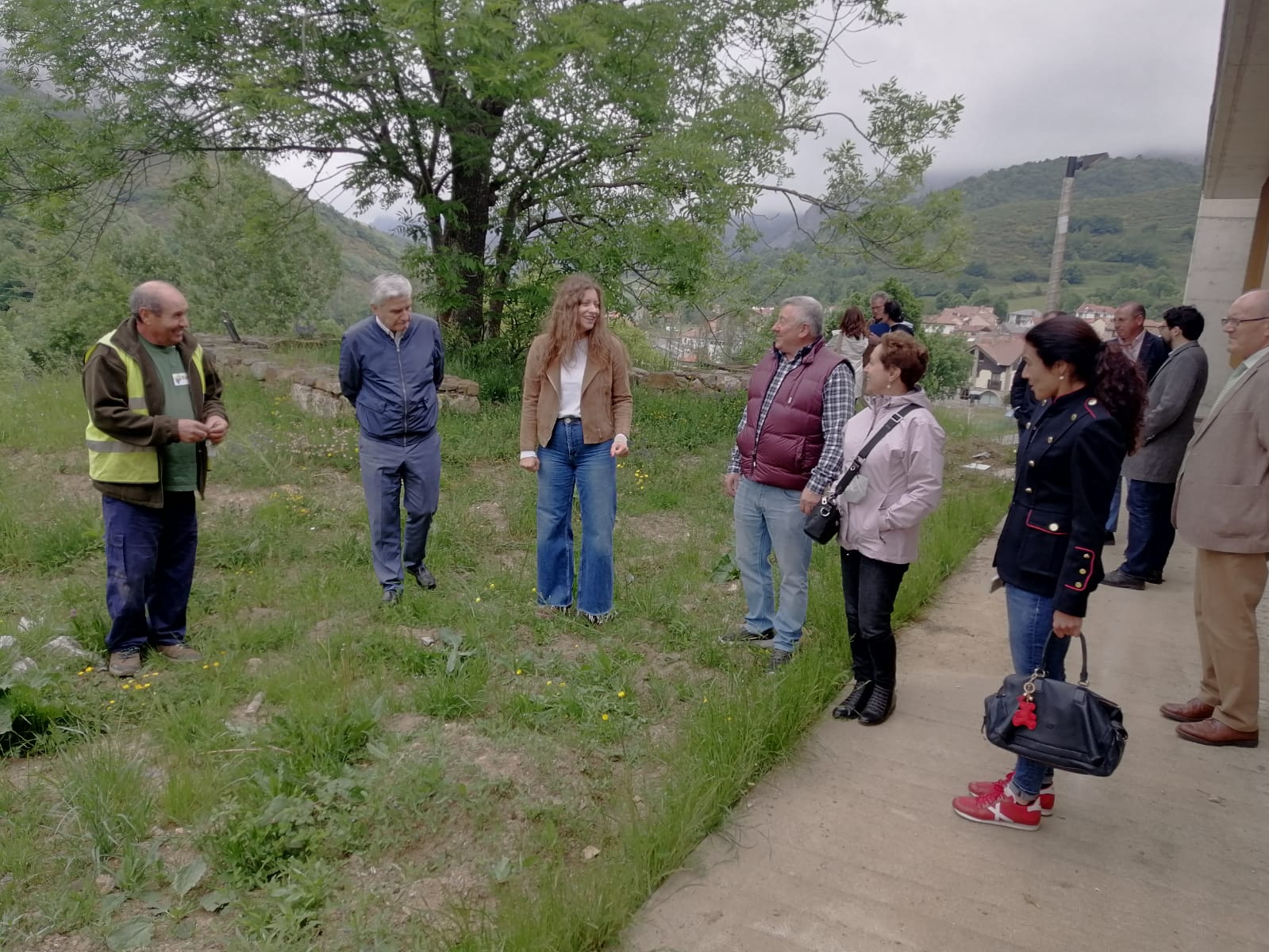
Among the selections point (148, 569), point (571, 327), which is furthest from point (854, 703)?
point (148, 569)

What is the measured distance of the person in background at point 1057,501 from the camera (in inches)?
95.0

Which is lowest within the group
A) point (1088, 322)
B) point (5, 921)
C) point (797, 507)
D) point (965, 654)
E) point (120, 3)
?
point (5, 921)

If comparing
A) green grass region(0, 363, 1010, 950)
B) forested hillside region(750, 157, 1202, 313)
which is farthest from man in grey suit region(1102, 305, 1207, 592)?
forested hillside region(750, 157, 1202, 313)

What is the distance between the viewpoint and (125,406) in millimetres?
3539

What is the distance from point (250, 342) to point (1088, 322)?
12392mm

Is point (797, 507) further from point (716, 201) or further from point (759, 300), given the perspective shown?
point (759, 300)

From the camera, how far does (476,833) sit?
2.64 m

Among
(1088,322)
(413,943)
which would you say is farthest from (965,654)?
(413,943)

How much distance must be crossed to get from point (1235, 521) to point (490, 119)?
8643 millimetres

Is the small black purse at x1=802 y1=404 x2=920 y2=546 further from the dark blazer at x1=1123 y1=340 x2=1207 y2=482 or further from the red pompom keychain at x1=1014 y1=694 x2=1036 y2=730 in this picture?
the dark blazer at x1=1123 y1=340 x2=1207 y2=482

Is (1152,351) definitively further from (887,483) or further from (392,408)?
(392,408)

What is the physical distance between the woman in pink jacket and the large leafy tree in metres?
5.46

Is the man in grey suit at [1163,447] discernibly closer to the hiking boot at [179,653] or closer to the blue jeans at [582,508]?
the blue jeans at [582,508]

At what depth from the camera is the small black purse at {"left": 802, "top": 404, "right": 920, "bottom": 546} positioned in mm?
3090
